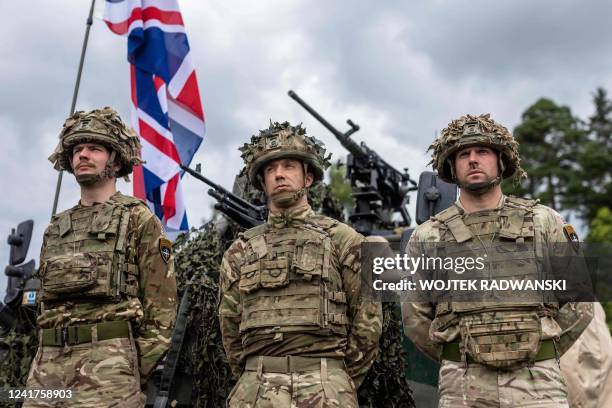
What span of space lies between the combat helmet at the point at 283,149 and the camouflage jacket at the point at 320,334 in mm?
338

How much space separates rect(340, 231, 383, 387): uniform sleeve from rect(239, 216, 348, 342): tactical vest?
9 cm

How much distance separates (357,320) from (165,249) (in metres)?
1.40

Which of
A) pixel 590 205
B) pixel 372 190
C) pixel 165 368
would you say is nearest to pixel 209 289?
pixel 165 368

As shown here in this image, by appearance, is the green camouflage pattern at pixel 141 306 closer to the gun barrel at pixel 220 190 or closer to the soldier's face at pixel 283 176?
the soldier's face at pixel 283 176

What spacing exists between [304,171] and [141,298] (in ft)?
4.56

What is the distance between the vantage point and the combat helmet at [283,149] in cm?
477

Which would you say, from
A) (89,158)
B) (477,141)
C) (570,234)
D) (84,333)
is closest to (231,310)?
(84,333)

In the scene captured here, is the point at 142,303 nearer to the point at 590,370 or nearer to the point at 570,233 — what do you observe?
the point at 570,233

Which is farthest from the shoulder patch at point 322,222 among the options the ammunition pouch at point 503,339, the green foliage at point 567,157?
the green foliage at point 567,157

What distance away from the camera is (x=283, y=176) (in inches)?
186

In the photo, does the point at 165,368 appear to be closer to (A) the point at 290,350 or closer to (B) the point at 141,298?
(B) the point at 141,298

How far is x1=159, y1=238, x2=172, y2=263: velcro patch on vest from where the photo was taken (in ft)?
16.0

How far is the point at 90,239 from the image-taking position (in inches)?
188

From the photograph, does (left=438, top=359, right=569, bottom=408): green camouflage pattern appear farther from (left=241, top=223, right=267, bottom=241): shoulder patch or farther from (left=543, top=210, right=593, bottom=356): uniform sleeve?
(left=241, top=223, right=267, bottom=241): shoulder patch
